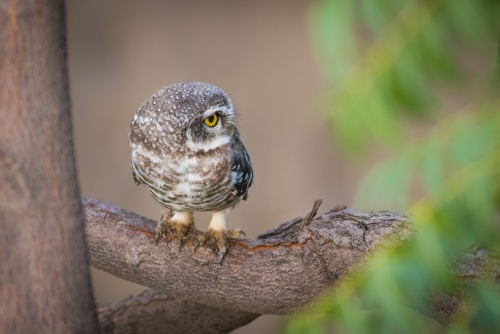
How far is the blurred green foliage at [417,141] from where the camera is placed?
901 mm

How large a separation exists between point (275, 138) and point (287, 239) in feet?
12.0

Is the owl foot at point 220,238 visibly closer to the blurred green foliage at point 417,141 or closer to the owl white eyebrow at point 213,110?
the owl white eyebrow at point 213,110

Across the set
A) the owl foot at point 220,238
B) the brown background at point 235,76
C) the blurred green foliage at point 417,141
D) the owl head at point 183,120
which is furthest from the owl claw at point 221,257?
the brown background at point 235,76

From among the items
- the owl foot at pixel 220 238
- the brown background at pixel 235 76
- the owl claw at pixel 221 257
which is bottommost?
the owl claw at pixel 221 257

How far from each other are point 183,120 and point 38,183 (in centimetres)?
135

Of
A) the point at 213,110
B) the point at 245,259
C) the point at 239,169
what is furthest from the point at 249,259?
the point at 213,110

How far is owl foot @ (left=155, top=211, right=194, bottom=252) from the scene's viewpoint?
3.02 meters

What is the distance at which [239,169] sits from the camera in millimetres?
3061

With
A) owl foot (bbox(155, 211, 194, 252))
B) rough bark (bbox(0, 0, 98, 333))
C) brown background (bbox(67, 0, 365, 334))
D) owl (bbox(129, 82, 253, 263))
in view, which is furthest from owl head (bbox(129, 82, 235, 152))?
brown background (bbox(67, 0, 365, 334))

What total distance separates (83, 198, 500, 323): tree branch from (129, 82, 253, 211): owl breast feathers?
0.28 meters

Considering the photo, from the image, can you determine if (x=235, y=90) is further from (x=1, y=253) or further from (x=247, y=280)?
(x=1, y=253)

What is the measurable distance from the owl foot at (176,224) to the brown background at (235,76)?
10.2 feet

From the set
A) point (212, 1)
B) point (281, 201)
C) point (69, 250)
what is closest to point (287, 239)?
point (69, 250)

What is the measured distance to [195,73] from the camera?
6512 millimetres
